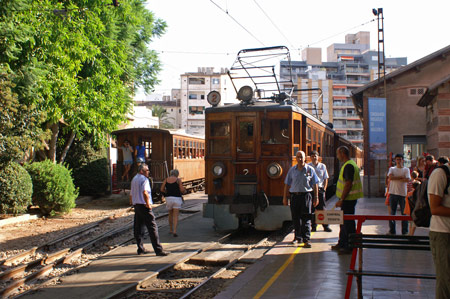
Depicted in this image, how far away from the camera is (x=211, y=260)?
8.96 m

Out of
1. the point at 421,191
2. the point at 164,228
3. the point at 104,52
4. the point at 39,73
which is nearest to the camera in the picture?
the point at 421,191

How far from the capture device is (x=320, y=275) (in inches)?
274

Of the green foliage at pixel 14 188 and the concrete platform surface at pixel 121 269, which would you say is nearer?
the concrete platform surface at pixel 121 269

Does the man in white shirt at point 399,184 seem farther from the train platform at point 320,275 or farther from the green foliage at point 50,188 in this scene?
the green foliage at point 50,188

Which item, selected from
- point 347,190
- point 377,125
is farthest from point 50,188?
point 377,125

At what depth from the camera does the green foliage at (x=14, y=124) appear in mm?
12344

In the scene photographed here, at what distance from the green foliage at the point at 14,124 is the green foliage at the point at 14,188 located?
738mm

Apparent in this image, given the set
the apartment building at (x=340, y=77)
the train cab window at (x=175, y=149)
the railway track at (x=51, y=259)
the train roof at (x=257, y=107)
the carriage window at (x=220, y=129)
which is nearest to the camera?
the railway track at (x=51, y=259)

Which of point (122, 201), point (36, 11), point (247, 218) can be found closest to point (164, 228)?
point (247, 218)

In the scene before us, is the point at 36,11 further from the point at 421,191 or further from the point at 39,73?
the point at 421,191

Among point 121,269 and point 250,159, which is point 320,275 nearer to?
point 121,269

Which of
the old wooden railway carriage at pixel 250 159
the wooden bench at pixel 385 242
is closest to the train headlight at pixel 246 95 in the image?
the old wooden railway carriage at pixel 250 159

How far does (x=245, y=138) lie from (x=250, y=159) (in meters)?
0.51

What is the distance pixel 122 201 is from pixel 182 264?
12.7 m
